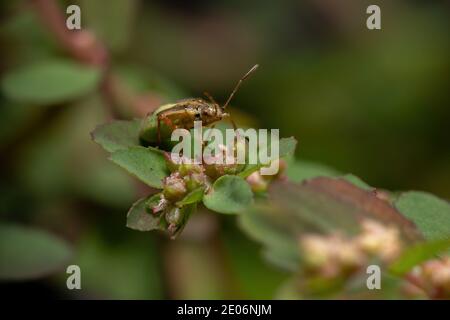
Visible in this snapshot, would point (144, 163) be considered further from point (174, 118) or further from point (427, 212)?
point (427, 212)

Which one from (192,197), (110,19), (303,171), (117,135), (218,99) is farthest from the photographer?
(218,99)

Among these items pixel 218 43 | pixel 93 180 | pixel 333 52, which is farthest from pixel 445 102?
pixel 93 180

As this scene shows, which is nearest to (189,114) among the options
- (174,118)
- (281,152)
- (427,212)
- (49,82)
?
(174,118)

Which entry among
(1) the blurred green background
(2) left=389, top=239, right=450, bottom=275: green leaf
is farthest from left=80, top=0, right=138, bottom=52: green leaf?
(2) left=389, top=239, right=450, bottom=275: green leaf

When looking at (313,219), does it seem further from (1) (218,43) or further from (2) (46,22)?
(1) (218,43)

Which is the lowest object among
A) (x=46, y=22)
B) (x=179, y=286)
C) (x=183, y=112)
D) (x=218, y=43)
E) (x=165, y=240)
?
(x=179, y=286)

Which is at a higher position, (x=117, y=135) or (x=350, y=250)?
(x=117, y=135)
